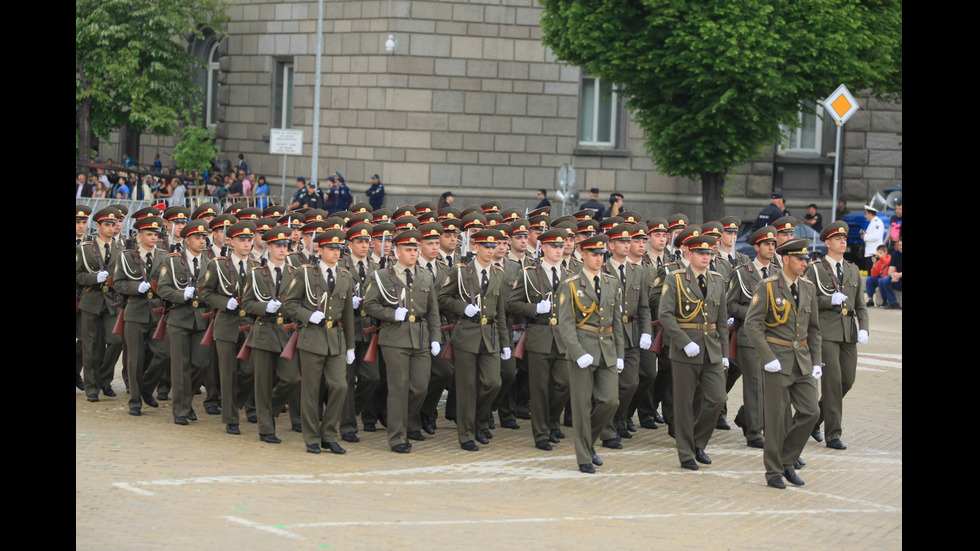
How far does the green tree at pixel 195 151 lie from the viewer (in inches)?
1406

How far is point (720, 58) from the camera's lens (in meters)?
27.2

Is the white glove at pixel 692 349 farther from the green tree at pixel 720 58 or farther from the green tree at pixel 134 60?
the green tree at pixel 134 60

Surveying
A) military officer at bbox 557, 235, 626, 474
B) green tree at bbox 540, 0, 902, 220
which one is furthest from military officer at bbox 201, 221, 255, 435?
green tree at bbox 540, 0, 902, 220

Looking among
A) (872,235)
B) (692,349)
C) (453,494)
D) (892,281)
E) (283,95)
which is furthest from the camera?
(283,95)

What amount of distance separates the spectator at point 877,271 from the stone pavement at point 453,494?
12.7 m

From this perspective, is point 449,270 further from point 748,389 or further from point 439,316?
point 748,389

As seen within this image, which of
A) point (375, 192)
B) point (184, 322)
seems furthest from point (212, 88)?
point (184, 322)

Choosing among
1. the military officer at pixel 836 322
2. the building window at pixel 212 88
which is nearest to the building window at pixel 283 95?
the building window at pixel 212 88

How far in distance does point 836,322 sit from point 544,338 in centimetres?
278

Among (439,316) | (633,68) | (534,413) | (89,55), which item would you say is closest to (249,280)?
(439,316)

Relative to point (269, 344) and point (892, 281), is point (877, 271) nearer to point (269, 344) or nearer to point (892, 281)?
point (892, 281)

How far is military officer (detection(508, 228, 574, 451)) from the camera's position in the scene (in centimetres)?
1266

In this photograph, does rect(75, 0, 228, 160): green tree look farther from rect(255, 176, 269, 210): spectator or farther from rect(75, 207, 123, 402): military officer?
rect(75, 207, 123, 402): military officer

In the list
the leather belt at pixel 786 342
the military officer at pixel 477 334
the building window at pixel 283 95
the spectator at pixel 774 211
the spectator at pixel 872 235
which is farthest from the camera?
the building window at pixel 283 95
